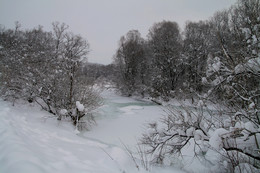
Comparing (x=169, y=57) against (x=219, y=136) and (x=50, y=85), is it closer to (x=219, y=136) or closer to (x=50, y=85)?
(x=50, y=85)

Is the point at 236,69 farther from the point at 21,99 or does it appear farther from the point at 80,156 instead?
the point at 21,99

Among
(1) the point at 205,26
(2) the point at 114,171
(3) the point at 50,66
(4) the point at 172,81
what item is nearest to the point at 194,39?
(1) the point at 205,26

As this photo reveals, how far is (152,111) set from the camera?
11672 mm

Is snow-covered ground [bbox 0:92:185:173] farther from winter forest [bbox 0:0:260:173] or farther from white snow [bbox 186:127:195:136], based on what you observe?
white snow [bbox 186:127:195:136]

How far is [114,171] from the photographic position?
10.0 ft

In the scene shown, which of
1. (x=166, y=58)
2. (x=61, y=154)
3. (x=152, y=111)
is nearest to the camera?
(x=61, y=154)

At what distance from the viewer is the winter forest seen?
9.09ft

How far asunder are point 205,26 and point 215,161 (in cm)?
1884

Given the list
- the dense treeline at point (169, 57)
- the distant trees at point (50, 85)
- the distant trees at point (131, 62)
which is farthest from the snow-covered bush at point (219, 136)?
the distant trees at point (131, 62)

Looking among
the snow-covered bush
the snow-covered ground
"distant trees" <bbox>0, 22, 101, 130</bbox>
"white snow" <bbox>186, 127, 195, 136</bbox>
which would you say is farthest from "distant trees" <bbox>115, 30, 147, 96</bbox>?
"white snow" <bbox>186, 127, 195, 136</bbox>

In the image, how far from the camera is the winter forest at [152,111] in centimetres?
277

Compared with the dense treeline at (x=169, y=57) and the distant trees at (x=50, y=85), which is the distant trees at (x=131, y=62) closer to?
the dense treeline at (x=169, y=57)

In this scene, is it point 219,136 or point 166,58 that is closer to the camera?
point 219,136

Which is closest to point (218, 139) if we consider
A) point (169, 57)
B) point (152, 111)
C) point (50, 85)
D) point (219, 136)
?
point (219, 136)
